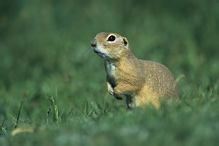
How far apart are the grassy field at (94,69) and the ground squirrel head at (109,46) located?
548 millimetres

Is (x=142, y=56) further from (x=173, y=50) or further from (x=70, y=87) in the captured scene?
(x=70, y=87)

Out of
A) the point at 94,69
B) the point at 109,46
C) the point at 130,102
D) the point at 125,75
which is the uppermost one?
the point at 109,46

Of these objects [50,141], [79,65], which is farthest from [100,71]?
[50,141]

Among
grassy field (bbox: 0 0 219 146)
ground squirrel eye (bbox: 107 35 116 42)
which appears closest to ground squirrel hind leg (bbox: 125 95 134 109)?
grassy field (bbox: 0 0 219 146)

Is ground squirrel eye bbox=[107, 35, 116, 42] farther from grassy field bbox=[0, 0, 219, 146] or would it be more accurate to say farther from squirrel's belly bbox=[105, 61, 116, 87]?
grassy field bbox=[0, 0, 219, 146]

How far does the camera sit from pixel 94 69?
260 inches

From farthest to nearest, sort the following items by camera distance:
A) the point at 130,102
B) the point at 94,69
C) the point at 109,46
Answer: the point at 94,69 → the point at 130,102 → the point at 109,46

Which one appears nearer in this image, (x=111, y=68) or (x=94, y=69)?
(x=111, y=68)

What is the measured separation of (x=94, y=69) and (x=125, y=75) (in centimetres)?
300

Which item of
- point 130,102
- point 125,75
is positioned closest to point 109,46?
point 125,75

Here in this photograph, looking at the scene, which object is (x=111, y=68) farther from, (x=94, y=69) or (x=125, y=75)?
(x=94, y=69)

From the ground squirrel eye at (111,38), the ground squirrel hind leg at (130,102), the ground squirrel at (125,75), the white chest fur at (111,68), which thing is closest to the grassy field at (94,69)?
the ground squirrel hind leg at (130,102)

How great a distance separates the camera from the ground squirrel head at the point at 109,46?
3.53 meters

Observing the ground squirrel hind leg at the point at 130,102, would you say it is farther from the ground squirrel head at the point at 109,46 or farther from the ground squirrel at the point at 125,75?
the ground squirrel head at the point at 109,46
